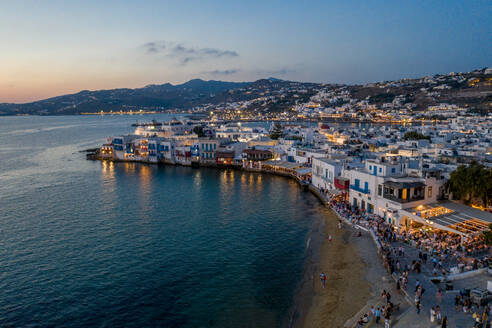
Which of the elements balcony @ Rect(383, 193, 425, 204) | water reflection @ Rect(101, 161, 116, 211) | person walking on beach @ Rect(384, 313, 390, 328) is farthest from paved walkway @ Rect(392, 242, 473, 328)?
water reflection @ Rect(101, 161, 116, 211)

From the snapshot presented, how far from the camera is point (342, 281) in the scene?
17.1m

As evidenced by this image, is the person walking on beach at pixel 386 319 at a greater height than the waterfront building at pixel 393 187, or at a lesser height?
lesser

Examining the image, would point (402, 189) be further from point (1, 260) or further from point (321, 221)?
point (1, 260)

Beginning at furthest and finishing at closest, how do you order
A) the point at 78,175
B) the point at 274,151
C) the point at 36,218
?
1. the point at 274,151
2. the point at 78,175
3. the point at 36,218

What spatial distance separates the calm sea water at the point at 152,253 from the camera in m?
15.5

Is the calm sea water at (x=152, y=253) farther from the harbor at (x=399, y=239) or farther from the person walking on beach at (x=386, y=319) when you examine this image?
the person walking on beach at (x=386, y=319)

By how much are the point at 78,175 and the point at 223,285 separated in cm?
3774

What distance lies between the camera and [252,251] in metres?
21.5

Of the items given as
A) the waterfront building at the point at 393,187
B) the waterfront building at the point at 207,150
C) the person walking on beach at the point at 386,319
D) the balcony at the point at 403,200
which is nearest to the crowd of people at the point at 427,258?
the person walking on beach at the point at 386,319

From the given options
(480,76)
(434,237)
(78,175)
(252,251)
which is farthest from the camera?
(480,76)

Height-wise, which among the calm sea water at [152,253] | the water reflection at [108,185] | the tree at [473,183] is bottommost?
the calm sea water at [152,253]

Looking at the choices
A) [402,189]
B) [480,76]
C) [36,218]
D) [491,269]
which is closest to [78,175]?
[36,218]

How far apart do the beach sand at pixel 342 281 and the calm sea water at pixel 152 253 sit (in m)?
1.30

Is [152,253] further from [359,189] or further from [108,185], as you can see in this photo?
[108,185]
